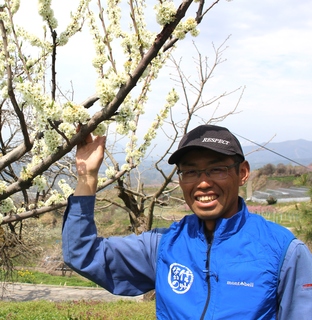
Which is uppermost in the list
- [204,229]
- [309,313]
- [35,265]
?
[204,229]

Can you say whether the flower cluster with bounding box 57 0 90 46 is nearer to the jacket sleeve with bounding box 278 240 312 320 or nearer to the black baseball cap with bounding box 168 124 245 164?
the black baseball cap with bounding box 168 124 245 164

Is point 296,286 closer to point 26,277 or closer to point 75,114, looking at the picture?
point 75,114

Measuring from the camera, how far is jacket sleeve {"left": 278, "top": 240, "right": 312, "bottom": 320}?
1.14m

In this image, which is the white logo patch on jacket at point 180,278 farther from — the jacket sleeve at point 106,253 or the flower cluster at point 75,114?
the flower cluster at point 75,114

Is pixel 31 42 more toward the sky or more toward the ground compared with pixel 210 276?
more toward the sky

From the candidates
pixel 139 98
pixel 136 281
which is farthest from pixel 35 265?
pixel 136 281

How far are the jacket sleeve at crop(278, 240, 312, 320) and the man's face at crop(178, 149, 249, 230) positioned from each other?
11.3 inches

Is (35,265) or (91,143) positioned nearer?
(91,143)

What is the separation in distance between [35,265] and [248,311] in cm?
2255

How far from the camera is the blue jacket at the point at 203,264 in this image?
116cm

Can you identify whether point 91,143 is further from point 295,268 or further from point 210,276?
point 295,268

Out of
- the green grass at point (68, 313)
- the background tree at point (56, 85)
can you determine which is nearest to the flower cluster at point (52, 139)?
the background tree at point (56, 85)

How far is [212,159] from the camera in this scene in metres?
1.40

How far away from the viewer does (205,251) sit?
1.31 meters
